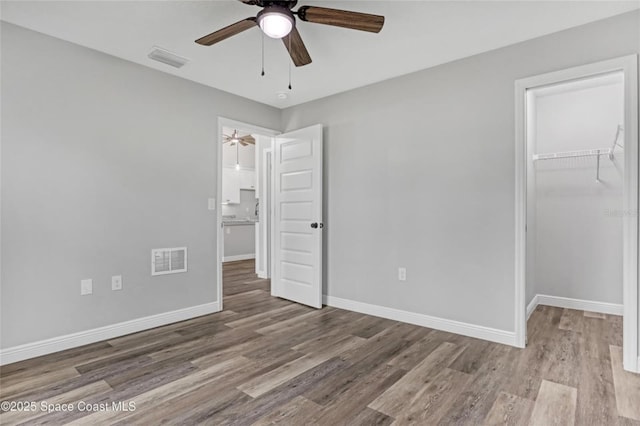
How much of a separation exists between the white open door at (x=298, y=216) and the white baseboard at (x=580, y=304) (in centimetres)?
278

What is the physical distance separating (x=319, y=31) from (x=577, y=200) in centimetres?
358

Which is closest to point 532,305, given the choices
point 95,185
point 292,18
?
point 292,18

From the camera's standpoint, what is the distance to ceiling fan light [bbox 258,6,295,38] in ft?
6.57

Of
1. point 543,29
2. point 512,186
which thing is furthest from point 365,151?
point 543,29

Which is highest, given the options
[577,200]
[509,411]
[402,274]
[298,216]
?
[577,200]

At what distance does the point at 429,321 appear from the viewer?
335 cm

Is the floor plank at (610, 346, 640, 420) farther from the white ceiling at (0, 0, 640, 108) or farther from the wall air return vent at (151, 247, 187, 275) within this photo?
the wall air return vent at (151, 247, 187, 275)

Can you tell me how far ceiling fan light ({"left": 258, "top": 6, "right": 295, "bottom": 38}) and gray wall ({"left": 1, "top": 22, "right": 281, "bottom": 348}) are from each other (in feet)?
6.13

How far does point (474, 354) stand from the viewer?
273 cm

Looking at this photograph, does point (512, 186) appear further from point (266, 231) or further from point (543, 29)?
point (266, 231)

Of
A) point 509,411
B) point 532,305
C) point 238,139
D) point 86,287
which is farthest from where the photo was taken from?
point 238,139

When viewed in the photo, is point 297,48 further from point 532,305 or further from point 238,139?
point 238,139

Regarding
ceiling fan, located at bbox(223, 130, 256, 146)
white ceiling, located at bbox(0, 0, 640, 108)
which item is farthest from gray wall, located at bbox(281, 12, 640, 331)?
ceiling fan, located at bbox(223, 130, 256, 146)

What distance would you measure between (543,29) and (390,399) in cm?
296
